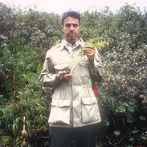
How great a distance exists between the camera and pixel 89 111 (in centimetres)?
209

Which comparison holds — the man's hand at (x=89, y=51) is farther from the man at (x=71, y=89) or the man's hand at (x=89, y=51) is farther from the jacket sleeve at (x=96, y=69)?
the jacket sleeve at (x=96, y=69)

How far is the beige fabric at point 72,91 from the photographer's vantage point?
2062mm

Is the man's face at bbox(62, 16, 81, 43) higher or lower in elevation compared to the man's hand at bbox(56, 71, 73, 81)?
higher

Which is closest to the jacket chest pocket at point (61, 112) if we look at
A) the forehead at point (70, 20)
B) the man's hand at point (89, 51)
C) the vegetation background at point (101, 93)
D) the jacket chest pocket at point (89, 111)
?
the jacket chest pocket at point (89, 111)

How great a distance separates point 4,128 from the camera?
390 centimetres

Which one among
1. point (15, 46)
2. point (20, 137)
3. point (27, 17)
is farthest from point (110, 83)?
point (27, 17)

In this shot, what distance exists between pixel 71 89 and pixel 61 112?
28 centimetres

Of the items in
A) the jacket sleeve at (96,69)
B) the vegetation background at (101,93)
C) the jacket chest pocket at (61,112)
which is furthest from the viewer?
the vegetation background at (101,93)

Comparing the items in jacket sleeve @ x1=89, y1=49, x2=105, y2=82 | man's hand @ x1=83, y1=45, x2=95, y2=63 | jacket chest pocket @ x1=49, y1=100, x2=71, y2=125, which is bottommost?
jacket chest pocket @ x1=49, y1=100, x2=71, y2=125

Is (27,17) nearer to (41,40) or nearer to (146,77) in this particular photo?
(41,40)

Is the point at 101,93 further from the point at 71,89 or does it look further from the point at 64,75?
the point at 64,75

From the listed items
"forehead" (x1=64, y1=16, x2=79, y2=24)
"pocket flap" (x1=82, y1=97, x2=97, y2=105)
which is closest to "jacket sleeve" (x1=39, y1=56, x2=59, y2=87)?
"pocket flap" (x1=82, y1=97, x2=97, y2=105)

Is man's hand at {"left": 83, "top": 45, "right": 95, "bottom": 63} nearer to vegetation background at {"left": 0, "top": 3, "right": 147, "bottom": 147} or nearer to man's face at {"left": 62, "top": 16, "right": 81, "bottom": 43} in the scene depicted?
man's face at {"left": 62, "top": 16, "right": 81, "bottom": 43}

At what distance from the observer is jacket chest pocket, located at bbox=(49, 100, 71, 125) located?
2.02 m
